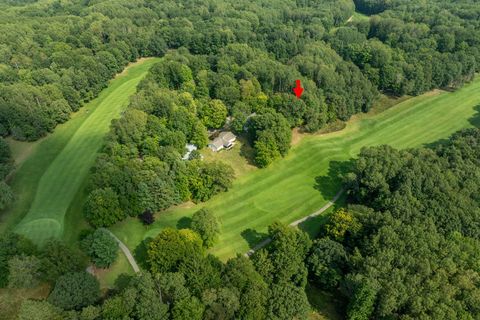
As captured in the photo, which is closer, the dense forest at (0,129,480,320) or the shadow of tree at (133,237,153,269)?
the dense forest at (0,129,480,320)

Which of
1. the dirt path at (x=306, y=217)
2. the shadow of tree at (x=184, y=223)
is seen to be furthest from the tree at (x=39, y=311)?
the dirt path at (x=306, y=217)

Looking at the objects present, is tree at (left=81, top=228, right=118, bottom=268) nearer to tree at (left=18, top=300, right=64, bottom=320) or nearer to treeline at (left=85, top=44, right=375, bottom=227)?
treeline at (left=85, top=44, right=375, bottom=227)

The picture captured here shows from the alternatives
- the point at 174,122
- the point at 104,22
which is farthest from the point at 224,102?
the point at 104,22

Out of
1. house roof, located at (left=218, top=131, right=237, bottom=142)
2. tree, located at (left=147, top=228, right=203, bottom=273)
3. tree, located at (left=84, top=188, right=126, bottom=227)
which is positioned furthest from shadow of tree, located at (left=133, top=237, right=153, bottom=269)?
house roof, located at (left=218, top=131, right=237, bottom=142)

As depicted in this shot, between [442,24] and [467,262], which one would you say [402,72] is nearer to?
[442,24]

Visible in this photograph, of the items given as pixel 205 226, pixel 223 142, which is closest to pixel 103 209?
pixel 205 226

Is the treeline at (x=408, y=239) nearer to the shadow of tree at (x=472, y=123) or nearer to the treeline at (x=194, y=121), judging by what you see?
the shadow of tree at (x=472, y=123)
